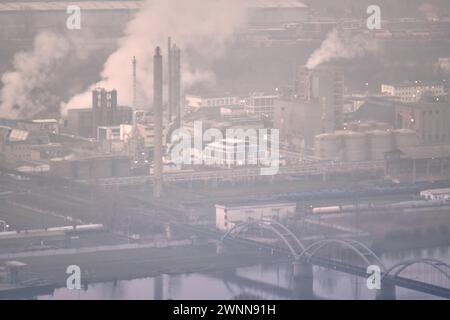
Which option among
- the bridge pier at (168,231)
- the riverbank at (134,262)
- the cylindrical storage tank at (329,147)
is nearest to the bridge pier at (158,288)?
the riverbank at (134,262)

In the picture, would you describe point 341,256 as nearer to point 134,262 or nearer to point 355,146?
point 134,262

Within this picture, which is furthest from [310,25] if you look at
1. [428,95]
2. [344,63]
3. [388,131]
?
[388,131]

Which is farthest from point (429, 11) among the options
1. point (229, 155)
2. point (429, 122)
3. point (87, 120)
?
point (229, 155)

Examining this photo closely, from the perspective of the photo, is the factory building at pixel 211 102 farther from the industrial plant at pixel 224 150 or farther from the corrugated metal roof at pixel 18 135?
the corrugated metal roof at pixel 18 135

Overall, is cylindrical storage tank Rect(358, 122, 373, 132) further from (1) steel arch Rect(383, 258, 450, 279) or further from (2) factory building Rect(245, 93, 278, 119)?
(1) steel arch Rect(383, 258, 450, 279)

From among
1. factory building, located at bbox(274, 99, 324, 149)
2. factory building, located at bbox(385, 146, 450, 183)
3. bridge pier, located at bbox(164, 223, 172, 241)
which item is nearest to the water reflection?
bridge pier, located at bbox(164, 223, 172, 241)
